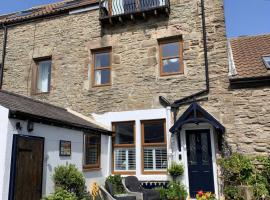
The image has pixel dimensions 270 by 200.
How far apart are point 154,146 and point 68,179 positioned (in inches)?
141

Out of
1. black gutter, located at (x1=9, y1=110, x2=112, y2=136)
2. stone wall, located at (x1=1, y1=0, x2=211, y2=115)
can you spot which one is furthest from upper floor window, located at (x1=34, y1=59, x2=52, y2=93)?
black gutter, located at (x1=9, y1=110, x2=112, y2=136)

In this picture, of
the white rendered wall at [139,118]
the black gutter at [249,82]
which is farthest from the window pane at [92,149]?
the black gutter at [249,82]

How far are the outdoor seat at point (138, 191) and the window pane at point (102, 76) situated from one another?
13.5ft

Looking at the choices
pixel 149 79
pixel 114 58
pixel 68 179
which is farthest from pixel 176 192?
pixel 114 58

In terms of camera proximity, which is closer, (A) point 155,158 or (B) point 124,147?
(A) point 155,158

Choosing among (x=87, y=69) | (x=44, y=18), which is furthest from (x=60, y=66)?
(x=44, y=18)

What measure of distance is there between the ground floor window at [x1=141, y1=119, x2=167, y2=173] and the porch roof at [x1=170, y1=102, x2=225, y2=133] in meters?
0.81

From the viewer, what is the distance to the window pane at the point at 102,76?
11.3 m

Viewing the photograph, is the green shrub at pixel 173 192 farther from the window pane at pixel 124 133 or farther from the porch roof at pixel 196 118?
the window pane at pixel 124 133

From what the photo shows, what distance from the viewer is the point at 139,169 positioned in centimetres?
989

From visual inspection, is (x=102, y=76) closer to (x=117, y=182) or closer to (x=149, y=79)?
(x=149, y=79)

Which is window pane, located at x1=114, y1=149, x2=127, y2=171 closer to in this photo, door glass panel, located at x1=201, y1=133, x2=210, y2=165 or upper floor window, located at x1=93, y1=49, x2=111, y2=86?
upper floor window, located at x1=93, y1=49, x2=111, y2=86

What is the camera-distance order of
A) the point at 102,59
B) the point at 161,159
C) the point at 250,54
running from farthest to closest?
the point at 102,59
the point at 250,54
the point at 161,159

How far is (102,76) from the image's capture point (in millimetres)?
11438
